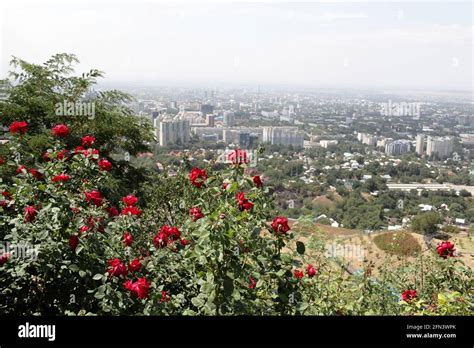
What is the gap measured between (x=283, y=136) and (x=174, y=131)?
6.09 feet

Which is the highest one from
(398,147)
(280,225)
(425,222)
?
(398,147)

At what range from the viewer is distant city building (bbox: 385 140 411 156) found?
487 centimetres

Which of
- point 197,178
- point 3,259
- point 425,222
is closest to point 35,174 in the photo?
point 3,259

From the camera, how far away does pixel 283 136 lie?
4.68 meters

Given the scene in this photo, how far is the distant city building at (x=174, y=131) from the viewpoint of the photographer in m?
5.60

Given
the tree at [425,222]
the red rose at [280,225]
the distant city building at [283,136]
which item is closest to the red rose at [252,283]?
the red rose at [280,225]

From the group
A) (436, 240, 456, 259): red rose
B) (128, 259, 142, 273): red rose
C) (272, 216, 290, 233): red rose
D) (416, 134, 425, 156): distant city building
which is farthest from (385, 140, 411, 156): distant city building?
(128, 259, 142, 273): red rose

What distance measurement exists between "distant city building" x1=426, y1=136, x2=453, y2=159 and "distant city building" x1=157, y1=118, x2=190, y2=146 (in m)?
2.78

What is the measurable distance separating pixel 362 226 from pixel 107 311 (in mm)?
2808

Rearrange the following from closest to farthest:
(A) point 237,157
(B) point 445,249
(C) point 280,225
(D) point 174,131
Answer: (C) point 280,225, (A) point 237,157, (B) point 445,249, (D) point 174,131

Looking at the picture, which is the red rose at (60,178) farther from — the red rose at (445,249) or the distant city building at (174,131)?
the distant city building at (174,131)

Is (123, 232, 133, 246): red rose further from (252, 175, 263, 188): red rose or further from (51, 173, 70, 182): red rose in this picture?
(252, 175, 263, 188): red rose

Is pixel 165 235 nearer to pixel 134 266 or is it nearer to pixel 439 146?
pixel 134 266

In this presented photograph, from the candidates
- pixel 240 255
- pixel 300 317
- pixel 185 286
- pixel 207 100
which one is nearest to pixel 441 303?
pixel 300 317
